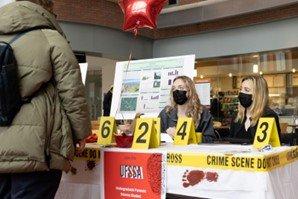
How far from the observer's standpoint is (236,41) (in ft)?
34.1

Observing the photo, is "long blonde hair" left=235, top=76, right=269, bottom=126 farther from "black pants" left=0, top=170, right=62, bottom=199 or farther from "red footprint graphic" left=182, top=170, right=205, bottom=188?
"black pants" left=0, top=170, right=62, bottom=199

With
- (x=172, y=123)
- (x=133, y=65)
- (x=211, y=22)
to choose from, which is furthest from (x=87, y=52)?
(x=172, y=123)

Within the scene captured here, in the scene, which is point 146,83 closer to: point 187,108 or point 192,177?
point 187,108

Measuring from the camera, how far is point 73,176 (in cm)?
228

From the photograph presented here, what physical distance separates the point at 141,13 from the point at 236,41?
21.5 feet

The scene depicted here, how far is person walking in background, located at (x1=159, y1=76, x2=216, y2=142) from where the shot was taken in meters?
3.11

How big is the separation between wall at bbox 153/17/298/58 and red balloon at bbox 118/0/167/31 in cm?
576

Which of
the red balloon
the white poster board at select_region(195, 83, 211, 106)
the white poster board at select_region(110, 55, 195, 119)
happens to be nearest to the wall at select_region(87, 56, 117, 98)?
the white poster board at select_region(195, 83, 211, 106)

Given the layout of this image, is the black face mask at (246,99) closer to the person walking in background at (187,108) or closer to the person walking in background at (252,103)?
the person walking in background at (252,103)

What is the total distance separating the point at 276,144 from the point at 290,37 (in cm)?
792

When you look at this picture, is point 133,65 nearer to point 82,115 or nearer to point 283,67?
point 82,115

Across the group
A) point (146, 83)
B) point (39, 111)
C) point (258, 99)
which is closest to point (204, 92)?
point (146, 83)

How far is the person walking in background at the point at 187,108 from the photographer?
3115 mm

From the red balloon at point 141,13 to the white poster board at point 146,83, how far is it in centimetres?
62
